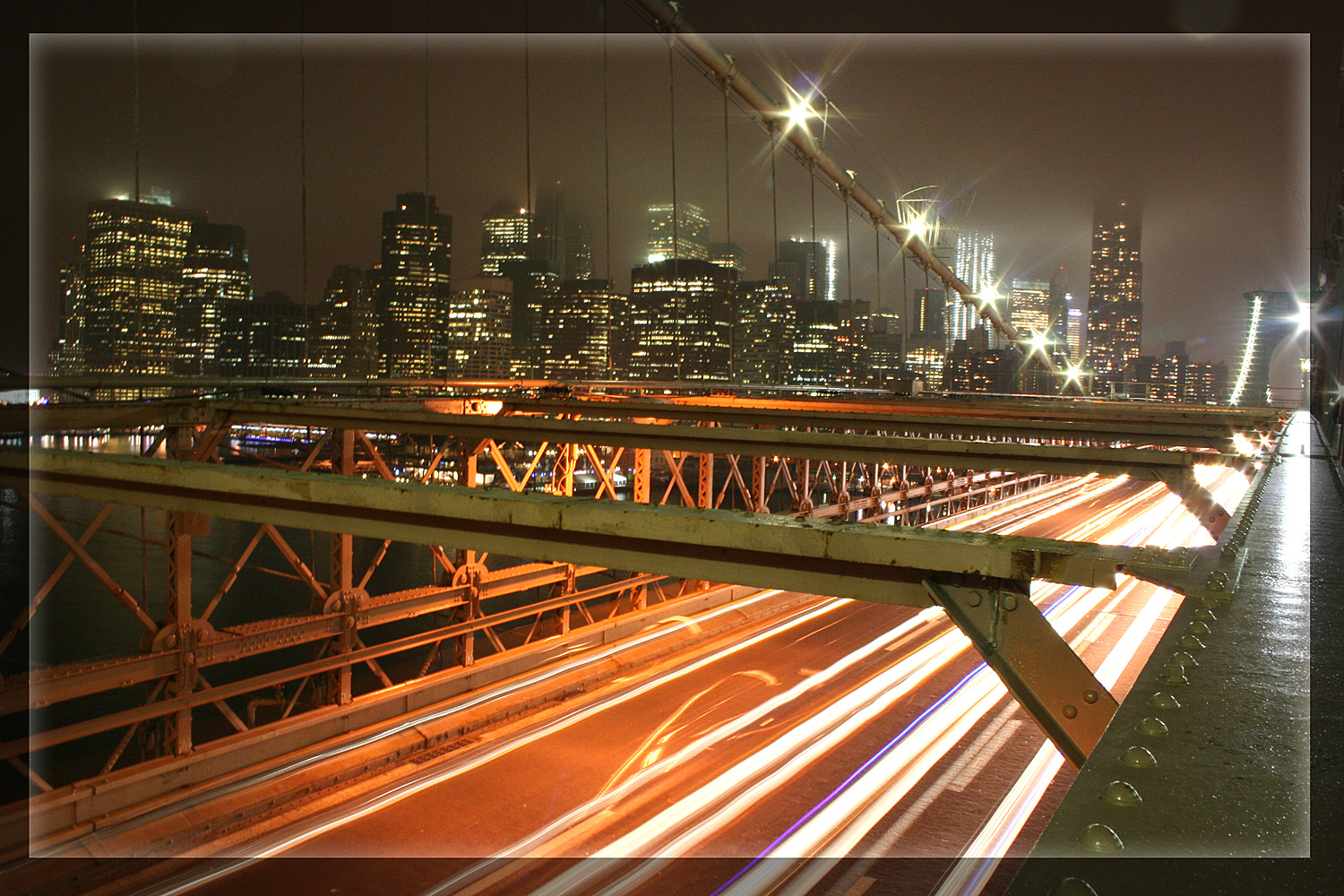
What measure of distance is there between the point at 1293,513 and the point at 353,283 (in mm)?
53578

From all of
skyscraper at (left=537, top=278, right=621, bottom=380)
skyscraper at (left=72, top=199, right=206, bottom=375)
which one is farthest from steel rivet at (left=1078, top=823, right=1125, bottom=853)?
skyscraper at (left=537, top=278, right=621, bottom=380)

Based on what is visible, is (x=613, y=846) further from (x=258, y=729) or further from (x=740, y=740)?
(x=258, y=729)

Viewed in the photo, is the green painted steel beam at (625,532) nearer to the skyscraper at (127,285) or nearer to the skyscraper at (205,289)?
the skyscraper at (127,285)

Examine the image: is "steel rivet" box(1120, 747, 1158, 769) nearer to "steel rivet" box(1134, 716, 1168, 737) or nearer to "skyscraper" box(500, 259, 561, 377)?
"steel rivet" box(1134, 716, 1168, 737)

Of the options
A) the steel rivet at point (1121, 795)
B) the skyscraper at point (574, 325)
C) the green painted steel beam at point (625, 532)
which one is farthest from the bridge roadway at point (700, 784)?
the skyscraper at point (574, 325)

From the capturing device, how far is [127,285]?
2034 cm

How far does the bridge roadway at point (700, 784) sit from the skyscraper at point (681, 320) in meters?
34.9

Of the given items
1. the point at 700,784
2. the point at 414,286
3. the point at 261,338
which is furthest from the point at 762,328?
the point at 700,784

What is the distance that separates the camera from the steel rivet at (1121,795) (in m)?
1.45

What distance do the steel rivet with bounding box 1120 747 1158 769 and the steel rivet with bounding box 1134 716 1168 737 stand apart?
0.11 metres

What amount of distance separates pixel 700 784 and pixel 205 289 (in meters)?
21.1

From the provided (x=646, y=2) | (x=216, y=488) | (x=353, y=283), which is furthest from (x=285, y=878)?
(x=353, y=283)

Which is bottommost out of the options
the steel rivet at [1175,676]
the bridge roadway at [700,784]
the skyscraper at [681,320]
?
the bridge roadway at [700,784]

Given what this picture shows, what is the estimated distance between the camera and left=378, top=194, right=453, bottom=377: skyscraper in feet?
155
